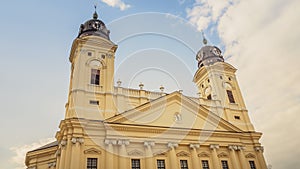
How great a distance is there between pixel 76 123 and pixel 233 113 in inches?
707

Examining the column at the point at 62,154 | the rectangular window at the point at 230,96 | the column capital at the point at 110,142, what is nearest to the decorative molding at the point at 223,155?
the rectangular window at the point at 230,96

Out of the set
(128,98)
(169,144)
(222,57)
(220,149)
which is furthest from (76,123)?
(222,57)

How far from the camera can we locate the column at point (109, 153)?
17781 millimetres

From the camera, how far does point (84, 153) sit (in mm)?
17922

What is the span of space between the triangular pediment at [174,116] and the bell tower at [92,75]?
2116 millimetres

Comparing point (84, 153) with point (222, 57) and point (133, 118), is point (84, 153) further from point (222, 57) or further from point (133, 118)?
point (222, 57)

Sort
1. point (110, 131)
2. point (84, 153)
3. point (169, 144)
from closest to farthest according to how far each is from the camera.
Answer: point (84, 153)
point (110, 131)
point (169, 144)

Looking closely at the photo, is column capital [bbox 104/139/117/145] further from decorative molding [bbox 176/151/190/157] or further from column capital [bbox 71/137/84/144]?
decorative molding [bbox 176/151/190/157]

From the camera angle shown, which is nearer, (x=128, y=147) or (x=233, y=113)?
(x=128, y=147)

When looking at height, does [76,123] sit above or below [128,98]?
below

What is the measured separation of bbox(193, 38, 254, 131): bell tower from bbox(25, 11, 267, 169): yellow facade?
16cm

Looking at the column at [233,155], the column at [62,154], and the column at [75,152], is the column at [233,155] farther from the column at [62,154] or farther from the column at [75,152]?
the column at [62,154]

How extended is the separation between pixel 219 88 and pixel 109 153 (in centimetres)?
1615

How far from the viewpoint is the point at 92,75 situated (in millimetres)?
22625
